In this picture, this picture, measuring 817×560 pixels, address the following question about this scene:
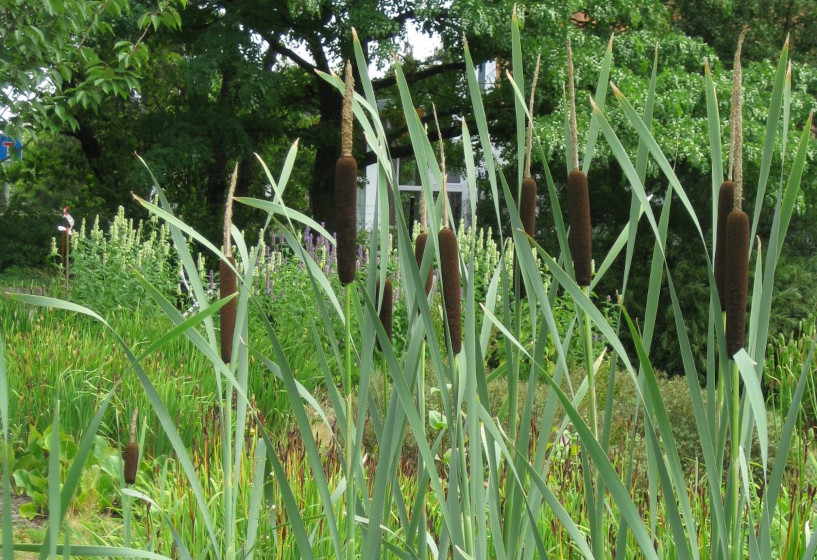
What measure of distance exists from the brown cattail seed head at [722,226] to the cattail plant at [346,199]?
0.34 meters

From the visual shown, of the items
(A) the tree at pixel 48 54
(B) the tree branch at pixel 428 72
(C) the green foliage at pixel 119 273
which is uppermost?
(B) the tree branch at pixel 428 72

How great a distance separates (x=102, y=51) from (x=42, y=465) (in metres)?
12.2

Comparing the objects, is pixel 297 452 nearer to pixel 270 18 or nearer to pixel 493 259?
pixel 493 259

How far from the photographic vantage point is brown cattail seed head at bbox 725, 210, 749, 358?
2.53 ft

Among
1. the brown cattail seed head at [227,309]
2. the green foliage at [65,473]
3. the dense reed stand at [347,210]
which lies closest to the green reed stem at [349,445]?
the dense reed stand at [347,210]

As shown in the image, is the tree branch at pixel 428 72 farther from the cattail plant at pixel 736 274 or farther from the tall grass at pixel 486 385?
the cattail plant at pixel 736 274

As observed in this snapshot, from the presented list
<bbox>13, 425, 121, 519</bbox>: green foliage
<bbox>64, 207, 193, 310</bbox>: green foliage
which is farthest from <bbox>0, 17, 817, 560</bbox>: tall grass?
<bbox>64, 207, 193, 310</bbox>: green foliage

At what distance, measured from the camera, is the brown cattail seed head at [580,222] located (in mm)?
905

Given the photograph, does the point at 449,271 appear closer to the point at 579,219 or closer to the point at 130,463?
the point at 579,219

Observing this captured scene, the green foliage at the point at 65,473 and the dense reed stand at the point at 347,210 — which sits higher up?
the dense reed stand at the point at 347,210

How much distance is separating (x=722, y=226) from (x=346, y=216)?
1.13 ft

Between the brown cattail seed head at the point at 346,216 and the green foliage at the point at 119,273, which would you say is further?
the green foliage at the point at 119,273

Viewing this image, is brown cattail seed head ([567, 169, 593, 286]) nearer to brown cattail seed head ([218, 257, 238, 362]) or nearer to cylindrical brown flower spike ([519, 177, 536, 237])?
cylindrical brown flower spike ([519, 177, 536, 237])

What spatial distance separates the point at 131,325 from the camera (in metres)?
5.02
